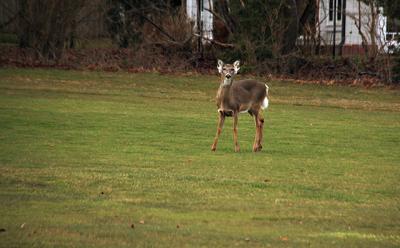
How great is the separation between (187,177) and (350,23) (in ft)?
96.3

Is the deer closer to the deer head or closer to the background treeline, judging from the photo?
the deer head

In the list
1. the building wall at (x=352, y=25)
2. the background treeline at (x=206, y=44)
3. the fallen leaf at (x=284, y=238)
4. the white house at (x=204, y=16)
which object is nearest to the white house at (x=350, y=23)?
the building wall at (x=352, y=25)

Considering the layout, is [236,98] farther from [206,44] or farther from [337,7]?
[337,7]

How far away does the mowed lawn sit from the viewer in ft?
32.9

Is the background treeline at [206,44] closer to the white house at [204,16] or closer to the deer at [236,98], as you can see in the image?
the white house at [204,16]

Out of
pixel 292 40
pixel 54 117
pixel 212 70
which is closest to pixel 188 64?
pixel 212 70

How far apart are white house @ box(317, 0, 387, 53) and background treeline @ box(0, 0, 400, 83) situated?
0.62m

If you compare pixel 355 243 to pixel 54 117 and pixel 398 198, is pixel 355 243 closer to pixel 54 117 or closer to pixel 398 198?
pixel 398 198

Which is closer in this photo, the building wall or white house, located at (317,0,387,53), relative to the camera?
white house, located at (317,0,387,53)

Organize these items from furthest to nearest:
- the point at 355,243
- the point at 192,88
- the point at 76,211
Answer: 1. the point at 192,88
2. the point at 76,211
3. the point at 355,243

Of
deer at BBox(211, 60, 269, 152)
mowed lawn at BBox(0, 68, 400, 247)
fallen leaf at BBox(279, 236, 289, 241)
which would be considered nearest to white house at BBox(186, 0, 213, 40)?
mowed lawn at BBox(0, 68, 400, 247)

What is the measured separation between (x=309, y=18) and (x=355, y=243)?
3162 cm

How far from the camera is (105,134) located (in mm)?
19938

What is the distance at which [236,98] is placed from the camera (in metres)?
18.3
